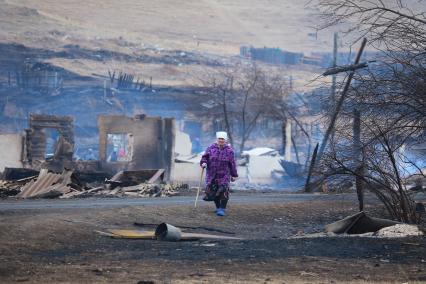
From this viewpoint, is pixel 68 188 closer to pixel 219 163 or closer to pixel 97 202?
pixel 97 202

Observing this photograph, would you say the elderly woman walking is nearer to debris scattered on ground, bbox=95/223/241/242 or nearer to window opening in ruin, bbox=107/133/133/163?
A: debris scattered on ground, bbox=95/223/241/242

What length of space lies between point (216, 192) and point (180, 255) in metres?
6.40

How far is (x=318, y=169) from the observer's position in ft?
55.5

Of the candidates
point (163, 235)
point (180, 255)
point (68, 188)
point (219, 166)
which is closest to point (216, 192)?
point (219, 166)

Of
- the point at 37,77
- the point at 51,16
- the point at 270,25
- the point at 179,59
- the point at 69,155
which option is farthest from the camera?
the point at 270,25

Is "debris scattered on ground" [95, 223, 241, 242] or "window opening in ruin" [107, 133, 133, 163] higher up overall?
"window opening in ruin" [107, 133, 133, 163]

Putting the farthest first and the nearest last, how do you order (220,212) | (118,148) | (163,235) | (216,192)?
1. (118,148)
2. (220,212)
3. (216,192)
4. (163,235)

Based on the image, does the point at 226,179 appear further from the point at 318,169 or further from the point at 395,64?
the point at 395,64

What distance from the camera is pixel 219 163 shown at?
17906mm

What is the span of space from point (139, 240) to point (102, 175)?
19284mm

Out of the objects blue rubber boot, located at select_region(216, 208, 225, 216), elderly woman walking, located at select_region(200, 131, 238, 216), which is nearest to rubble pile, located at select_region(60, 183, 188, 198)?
blue rubber boot, located at select_region(216, 208, 225, 216)

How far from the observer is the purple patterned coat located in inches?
706

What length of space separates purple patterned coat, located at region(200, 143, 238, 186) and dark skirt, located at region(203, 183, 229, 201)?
0.08m

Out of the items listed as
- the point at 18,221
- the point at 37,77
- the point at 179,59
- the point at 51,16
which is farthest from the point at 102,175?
the point at 51,16
